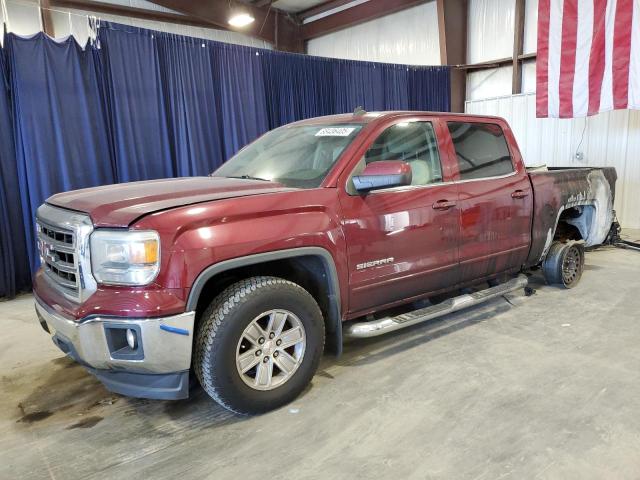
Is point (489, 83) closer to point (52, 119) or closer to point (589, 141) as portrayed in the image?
point (589, 141)

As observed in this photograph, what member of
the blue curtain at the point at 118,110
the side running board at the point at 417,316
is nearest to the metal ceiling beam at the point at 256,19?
the blue curtain at the point at 118,110

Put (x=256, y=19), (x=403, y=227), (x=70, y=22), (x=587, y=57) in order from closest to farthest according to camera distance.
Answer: (x=403, y=227), (x=70, y=22), (x=587, y=57), (x=256, y=19)

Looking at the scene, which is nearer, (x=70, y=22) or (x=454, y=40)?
(x=70, y=22)

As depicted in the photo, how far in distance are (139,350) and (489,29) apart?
9797 millimetres

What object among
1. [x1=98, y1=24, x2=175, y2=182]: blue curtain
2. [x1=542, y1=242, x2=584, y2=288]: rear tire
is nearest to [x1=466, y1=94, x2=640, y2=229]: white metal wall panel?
[x1=542, y1=242, x2=584, y2=288]: rear tire

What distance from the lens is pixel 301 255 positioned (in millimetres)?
2652

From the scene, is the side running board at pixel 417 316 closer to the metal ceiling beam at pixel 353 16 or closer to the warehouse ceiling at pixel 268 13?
the warehouse ceiling at pixel 268 13

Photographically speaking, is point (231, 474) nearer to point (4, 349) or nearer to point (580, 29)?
point (4, 349)

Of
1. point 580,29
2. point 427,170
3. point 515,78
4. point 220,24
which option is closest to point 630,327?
point 427,170

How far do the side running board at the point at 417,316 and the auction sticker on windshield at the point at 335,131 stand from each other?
126 centimetres

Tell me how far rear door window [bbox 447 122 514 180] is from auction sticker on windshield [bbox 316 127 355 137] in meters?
0.87

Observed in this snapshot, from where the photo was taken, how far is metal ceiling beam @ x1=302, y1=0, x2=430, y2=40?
10609 millimetres

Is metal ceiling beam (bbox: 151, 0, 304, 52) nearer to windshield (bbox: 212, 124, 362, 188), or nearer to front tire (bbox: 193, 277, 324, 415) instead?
windshield (bbox: 212, 124, 362, 188)

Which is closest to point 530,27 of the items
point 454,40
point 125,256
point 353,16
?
point 454,40
